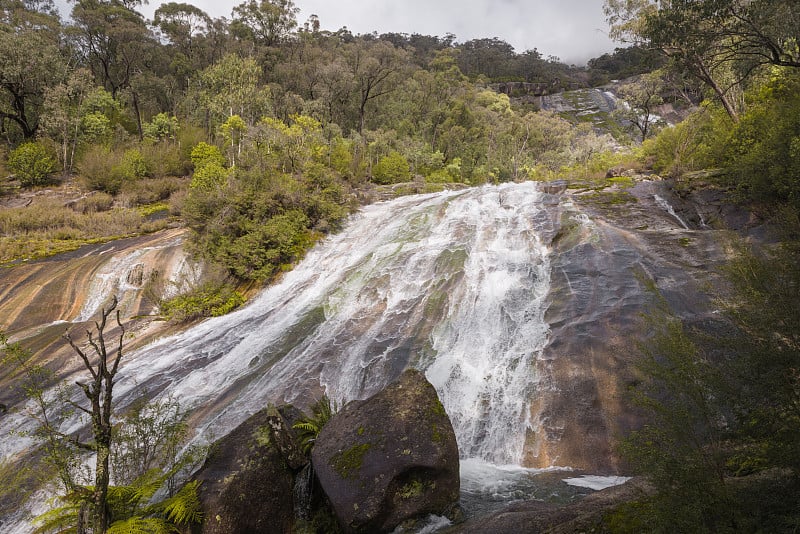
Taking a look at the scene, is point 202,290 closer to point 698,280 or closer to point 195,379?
point 195,379

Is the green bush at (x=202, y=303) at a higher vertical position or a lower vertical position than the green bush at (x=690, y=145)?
lower

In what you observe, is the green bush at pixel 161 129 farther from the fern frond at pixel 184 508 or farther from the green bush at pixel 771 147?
the green bush at pixel 771 147

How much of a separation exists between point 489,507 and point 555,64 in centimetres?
12931

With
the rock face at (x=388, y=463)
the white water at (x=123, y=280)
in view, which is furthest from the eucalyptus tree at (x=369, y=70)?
the rock face at (x=388, y=463)

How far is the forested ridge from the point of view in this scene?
329cm

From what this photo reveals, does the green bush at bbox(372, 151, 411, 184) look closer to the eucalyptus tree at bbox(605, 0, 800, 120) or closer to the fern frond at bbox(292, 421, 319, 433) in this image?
the eucalyptus tree at bbox(605, 0, 800, 120)

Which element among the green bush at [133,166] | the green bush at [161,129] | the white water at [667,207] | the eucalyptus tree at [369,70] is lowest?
the white water at [667,207]

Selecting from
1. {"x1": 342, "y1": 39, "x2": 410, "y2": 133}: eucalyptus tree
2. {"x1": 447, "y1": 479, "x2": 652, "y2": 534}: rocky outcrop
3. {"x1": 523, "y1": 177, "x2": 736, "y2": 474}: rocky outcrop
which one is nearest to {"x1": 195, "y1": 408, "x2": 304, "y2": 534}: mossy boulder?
{"x1": 447, "y1": 479, "x2": 652, "y2": 534}: rocky outcrop

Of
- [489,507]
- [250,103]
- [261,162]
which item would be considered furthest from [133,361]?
[250,103]

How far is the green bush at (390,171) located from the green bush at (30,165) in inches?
789

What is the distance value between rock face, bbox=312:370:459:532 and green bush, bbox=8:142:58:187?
88.6 feet

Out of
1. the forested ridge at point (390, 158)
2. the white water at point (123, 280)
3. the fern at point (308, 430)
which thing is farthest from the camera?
the white water at point (123, 280)

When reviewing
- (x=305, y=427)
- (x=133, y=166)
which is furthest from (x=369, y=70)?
(x=305, y=427)

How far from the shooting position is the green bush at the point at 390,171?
28.6 metres
